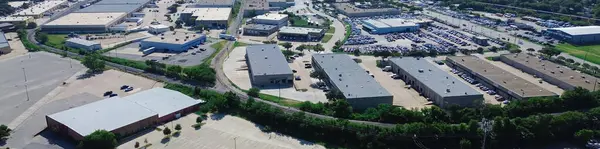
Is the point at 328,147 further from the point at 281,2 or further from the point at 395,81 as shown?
the point at 281,2

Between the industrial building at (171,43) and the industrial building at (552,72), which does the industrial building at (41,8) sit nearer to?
the industrial building at (171,43)

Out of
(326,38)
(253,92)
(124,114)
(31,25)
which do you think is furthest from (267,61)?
(31,25)

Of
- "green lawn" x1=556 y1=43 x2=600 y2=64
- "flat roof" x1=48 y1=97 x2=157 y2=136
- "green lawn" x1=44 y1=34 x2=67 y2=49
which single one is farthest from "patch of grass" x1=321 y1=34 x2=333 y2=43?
"green lawn" x1=44 y1=34 x2=67 y2=49

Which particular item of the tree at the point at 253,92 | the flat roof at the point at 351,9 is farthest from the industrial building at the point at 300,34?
the tree at the point at 253,92

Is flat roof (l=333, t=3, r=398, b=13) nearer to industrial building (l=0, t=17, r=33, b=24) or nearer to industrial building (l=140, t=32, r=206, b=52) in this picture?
industrial building (l=140, t=32, r=206, b=52)

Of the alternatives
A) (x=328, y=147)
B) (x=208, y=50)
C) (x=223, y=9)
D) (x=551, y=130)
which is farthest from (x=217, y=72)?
(x=223, y=9)

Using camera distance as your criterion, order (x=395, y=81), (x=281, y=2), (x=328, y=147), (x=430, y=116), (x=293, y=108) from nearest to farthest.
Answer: (x=328, y=147)
(x=430, y=116)
(x=293, y=108)
(x=395, y=81)
(x=281, y=2)

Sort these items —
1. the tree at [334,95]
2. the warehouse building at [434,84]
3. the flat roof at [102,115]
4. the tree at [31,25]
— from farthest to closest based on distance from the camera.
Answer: the tree at [31,25], the tree at [334,95], the warehouse building at [434,84], the flat roof at [102,115]
